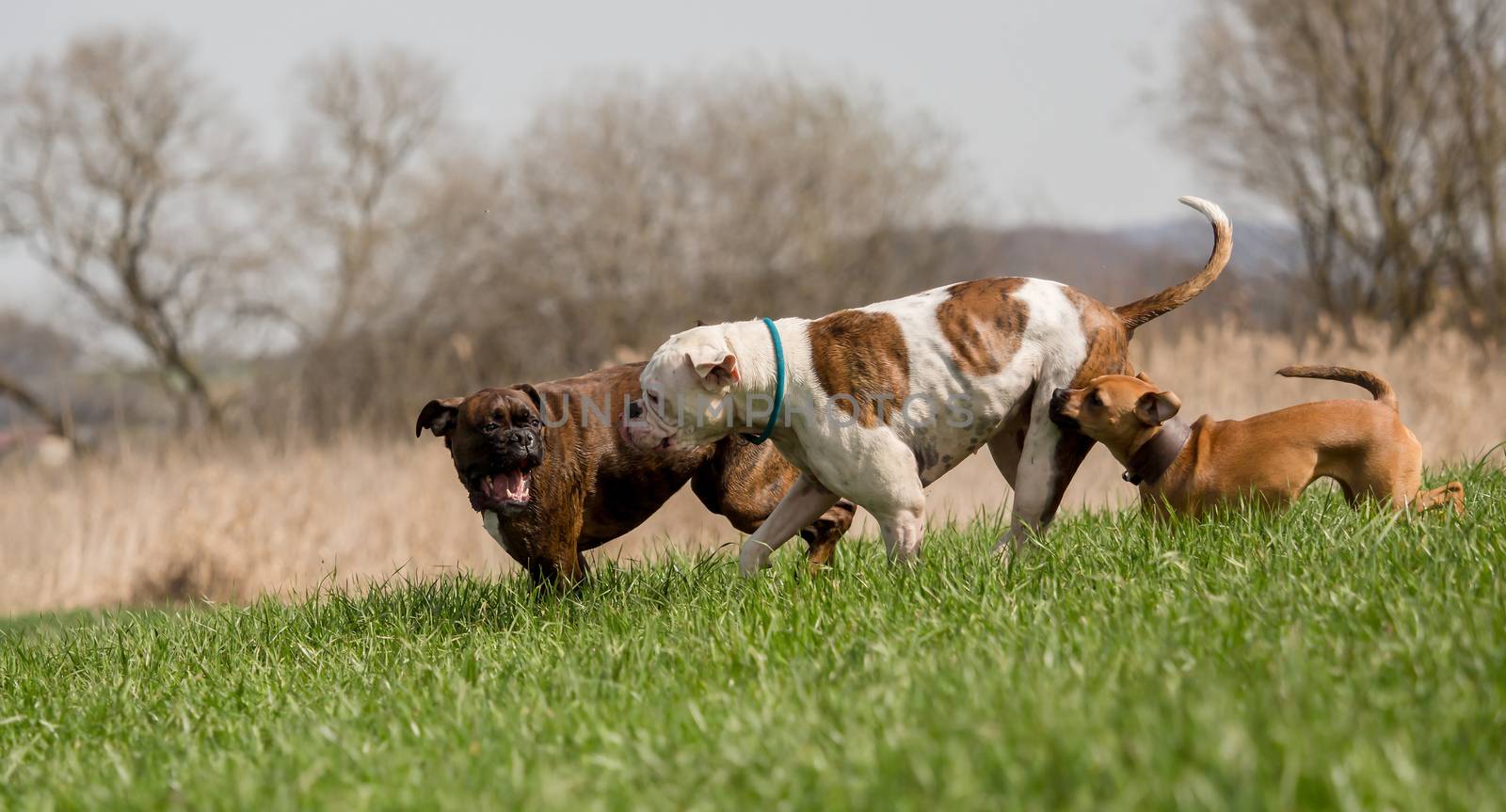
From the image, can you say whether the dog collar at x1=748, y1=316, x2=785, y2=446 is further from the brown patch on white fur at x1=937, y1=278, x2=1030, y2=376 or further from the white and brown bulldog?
the brown patch on white fur at x1=937, y1=278, x2=1030, y2=376

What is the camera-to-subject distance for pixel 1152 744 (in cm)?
263

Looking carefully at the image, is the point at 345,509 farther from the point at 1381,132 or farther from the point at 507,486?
the point at 1381,132

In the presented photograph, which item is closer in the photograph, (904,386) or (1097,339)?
(904,386)

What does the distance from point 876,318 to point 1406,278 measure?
1397 cm

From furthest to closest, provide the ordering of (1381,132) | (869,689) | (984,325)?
(1381,132) → (984,325) → (869,689)

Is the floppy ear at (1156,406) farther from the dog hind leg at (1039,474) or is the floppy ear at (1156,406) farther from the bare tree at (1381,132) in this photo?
the bare tree at (1381,132)

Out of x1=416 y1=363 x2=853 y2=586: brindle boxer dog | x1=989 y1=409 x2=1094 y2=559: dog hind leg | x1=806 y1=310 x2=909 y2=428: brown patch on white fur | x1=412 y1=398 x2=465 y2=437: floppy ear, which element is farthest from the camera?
x1=412 y1=398 x2=465 y2=437: floppy ear

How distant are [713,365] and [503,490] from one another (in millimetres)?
1061

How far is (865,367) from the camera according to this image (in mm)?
4887

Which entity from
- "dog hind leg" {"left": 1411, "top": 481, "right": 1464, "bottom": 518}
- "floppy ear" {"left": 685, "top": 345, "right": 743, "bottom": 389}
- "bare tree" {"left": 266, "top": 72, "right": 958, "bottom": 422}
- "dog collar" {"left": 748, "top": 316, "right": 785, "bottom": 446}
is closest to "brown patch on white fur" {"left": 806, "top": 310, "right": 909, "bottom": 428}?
"dog collar" {"left": 748, "top": 316, "right": 785, "bottom": 446}

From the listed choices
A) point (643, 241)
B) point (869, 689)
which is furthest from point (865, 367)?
point (643, 241)

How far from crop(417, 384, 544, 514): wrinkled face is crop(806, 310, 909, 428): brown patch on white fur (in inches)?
46.9

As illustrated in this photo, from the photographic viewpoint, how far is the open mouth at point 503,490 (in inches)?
201

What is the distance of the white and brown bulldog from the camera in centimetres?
484
